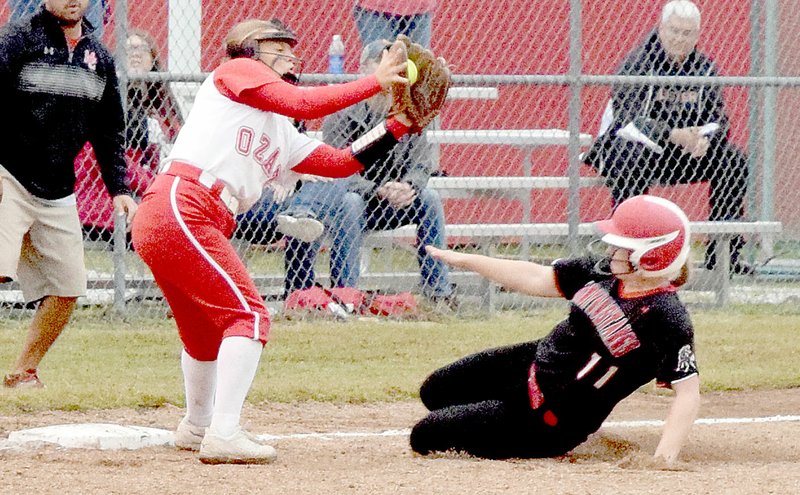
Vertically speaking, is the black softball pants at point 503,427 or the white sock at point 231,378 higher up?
the white sock at point 231,378

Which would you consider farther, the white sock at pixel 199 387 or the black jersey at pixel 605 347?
the white sock at pixel 199 387

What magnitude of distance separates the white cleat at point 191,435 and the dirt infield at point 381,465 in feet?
0.27

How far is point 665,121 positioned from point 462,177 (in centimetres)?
147

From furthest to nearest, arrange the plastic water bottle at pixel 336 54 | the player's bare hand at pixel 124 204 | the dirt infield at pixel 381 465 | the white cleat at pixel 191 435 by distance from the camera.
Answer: the plastic water bottle at pixel 336 54
the player's bare hand at pixel 124 204
the white cleat at pixel 191 435
the dirt infield at pixel 381 465

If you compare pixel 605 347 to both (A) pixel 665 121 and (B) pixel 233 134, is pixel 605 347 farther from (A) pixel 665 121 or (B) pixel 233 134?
(A) pixel 665 121

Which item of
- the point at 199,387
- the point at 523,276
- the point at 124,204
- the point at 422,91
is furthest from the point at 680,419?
the point at 124,204

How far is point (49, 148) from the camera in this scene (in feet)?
20.5

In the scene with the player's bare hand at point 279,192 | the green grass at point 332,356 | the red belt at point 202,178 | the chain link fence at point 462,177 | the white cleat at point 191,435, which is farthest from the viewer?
the chain link fence at point 462,177

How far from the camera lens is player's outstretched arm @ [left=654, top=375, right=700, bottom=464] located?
15.4 feet

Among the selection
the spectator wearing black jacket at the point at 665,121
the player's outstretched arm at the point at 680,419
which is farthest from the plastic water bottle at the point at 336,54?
the player's outstretched arm at the point at 680,419

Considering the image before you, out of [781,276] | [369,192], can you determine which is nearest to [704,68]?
[781,276]

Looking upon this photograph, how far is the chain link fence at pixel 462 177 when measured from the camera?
339 inches

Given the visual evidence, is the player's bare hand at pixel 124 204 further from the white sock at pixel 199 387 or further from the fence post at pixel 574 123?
the fence post at pixel 574 123

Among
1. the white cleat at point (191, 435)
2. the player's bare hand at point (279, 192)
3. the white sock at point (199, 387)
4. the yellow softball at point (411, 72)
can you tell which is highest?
the yellow softball at point (411, 72)
